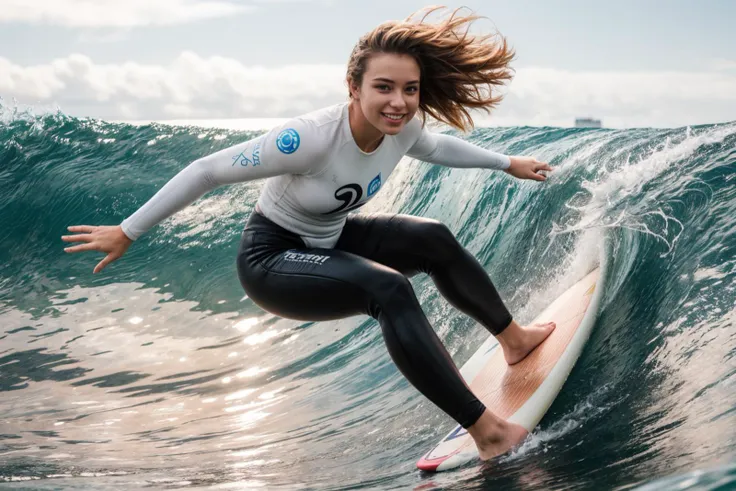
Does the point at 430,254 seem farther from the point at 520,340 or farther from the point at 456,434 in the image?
the point at 456,434

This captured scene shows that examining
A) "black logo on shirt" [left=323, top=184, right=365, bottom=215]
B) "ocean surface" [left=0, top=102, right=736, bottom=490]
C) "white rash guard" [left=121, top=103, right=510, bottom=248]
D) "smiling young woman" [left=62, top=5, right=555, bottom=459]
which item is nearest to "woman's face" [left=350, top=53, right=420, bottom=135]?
"smiling young woman" [left=62, top=5, right=555, bottom=459]

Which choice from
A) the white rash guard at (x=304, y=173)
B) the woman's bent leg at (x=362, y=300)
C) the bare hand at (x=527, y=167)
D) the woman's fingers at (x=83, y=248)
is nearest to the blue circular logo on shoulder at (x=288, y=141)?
the white rash guard at (x=304, y=173)

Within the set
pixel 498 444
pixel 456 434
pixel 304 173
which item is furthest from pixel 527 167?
pixel 498 444

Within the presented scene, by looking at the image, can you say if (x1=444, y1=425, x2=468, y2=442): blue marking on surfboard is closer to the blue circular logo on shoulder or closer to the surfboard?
the surfboard

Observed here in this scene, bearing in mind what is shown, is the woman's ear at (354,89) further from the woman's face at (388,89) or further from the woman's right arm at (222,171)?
the woman's right arm at (222,171)

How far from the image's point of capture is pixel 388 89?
2.92m

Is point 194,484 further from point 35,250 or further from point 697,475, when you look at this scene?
point 35,250

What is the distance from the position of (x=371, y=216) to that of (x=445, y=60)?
2.35 feet

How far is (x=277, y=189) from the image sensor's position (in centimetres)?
321

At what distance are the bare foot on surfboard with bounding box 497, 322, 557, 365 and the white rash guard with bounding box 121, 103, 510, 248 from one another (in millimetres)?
865

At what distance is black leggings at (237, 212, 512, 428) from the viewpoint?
2.70 metres

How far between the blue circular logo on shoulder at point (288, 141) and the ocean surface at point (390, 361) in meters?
1.27

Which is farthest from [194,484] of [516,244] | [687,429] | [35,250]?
[35,250]

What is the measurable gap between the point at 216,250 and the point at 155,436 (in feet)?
16.2
